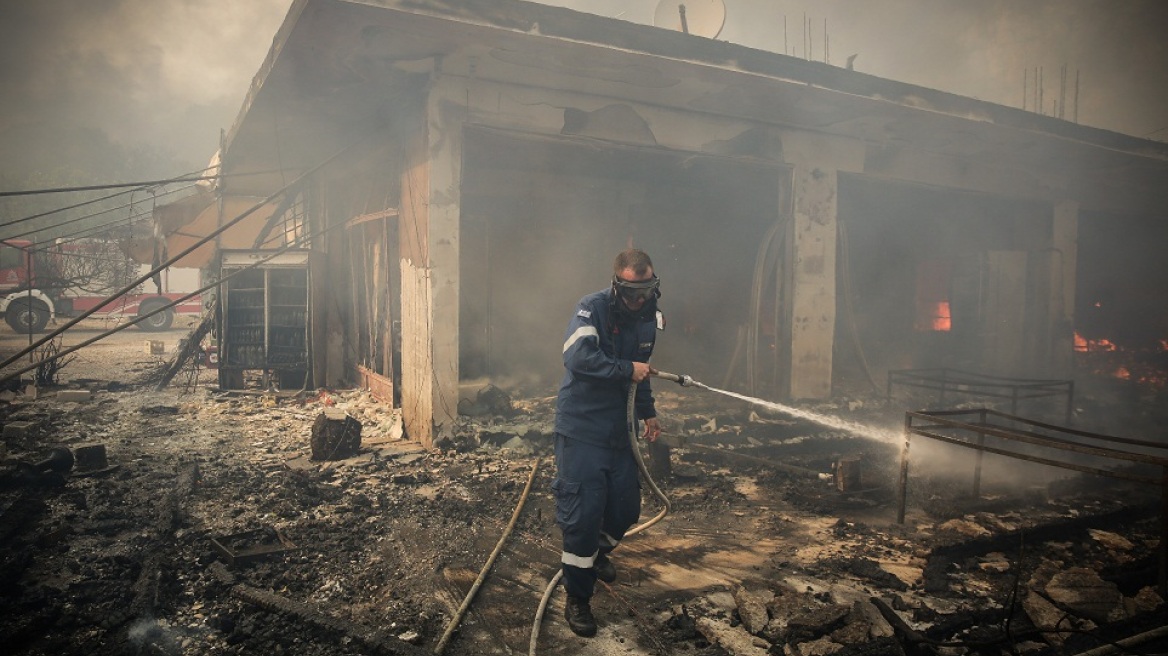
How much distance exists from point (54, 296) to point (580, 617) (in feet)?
78.5

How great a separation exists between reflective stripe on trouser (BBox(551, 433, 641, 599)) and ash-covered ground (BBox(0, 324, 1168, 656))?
0.40 m

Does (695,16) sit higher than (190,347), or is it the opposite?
(695,16)

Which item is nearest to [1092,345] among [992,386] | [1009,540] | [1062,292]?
[1062,292]

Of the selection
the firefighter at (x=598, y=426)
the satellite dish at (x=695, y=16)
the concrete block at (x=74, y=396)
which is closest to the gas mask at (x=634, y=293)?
the firefighter at (x=598, y=426)

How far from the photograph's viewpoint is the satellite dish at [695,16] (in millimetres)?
9211

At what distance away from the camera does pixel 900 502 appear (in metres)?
4.68

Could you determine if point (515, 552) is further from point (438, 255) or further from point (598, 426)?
point (438, 255)

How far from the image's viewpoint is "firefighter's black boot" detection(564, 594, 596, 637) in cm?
313

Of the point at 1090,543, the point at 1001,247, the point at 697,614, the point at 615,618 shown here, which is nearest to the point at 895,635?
the point at 697,614

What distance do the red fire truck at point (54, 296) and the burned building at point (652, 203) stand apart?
24.5 ft

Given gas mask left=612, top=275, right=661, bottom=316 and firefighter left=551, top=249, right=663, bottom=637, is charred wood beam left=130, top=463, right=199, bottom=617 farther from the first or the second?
gas mask left=612, top=275, right=661, bottom=316

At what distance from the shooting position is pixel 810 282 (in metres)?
9.00

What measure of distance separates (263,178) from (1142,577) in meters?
15.3

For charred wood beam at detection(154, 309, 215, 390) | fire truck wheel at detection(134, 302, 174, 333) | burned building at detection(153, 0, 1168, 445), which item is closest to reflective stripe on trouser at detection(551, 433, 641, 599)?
burned building at detection(153, 0, 1168, 445)
